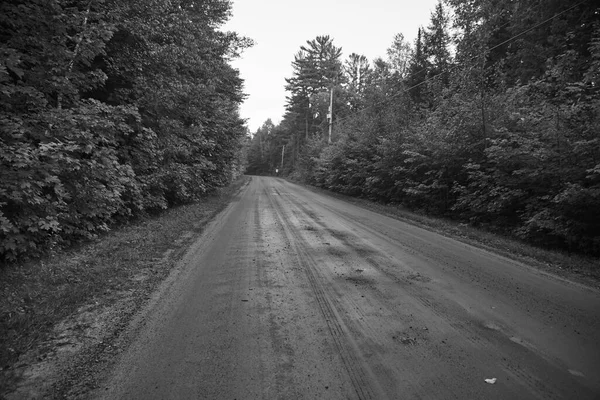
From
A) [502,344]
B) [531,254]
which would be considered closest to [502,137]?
[531,254]

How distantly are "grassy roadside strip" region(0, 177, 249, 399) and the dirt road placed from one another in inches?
19.9

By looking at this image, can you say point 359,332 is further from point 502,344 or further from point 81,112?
point 81,112

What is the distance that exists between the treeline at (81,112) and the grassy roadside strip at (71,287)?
0.43 metres

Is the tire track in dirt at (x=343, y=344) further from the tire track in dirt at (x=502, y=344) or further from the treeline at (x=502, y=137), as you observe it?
the treeline at (x=502, y=137)

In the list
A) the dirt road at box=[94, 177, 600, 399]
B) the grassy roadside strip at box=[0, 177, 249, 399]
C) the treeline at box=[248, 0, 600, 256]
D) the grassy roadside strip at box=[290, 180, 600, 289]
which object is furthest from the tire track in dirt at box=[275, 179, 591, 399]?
the treeline at box=[248, 0, 600, 256]

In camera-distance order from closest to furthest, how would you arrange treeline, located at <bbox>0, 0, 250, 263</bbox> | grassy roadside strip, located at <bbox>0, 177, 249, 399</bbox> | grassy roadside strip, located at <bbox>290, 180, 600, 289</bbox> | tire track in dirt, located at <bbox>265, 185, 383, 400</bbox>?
tire track in dirt, located at <bbox>265, 185, 383, 400</bbox> → grassy roadside strip, located at <bbox>0, 177, 249, 399</bbox> → treeline, located at <bbox>0, 0, 250, 263</bbox> → grassy roadside strip, located at <bbox>290, 180, 600, 289</bbox>

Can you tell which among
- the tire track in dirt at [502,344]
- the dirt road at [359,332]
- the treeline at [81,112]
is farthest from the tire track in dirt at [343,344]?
the treeline at [81,112]

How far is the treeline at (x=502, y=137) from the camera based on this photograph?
7.29m

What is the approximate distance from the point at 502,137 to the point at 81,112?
10.8 m

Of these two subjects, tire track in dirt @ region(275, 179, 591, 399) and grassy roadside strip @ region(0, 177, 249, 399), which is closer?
tire track in dirt @ region(275, 179, 591, 399)

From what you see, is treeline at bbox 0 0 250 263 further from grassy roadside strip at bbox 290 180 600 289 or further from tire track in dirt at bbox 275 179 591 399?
grassy roadside strip at bbox 290 180 600 289

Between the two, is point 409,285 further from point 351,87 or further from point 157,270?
point 351,87

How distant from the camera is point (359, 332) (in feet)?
11.0

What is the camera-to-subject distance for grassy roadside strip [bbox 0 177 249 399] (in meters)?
2.91
